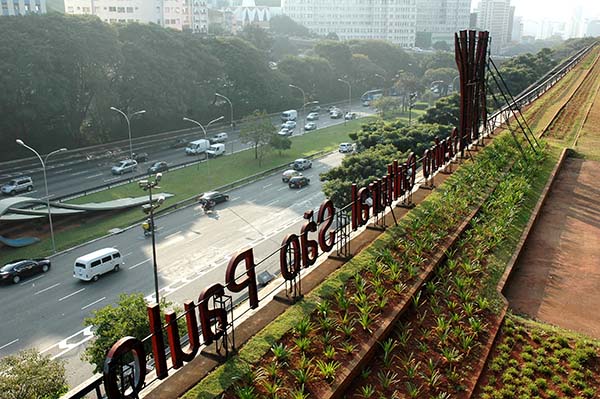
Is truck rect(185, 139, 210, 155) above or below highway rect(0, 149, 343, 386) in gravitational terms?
above

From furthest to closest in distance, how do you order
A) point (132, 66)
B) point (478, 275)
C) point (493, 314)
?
point (132, 66)
point (478, 275)
point (493, 314)

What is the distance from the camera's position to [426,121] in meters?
46.1

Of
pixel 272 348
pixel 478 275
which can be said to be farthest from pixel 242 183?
pixel 272 348

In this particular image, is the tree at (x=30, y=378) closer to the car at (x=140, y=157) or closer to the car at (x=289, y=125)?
the car at (x=140, y=157)

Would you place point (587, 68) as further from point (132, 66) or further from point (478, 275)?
point (478, 275)

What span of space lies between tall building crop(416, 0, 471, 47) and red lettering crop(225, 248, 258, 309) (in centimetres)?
17637

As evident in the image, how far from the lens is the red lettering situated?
1038cm

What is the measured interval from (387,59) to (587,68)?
39.8 metres

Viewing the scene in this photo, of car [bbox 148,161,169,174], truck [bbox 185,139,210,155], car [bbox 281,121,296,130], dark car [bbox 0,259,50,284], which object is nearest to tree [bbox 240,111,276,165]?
truck [bbox 185,139,210,155]

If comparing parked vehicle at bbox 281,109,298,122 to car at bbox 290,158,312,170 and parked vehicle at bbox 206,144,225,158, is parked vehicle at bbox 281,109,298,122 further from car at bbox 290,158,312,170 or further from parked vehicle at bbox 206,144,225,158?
car at bbox 290,158,312,170

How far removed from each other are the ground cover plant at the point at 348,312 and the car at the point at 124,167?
104ft

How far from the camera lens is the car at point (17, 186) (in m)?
38.5

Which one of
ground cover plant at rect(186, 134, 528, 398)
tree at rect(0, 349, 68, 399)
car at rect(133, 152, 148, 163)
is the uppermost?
ground cover plant at rect(186, 134, 528, 398)

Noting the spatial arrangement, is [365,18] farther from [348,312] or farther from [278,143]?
[348,312]
